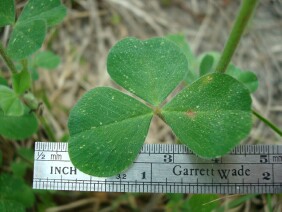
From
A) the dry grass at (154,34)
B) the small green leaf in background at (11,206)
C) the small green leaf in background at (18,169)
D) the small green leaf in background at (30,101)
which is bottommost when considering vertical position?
the small green leaf in background at (11,206)

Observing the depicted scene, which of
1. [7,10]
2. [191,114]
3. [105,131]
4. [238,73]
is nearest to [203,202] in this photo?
[191,114]

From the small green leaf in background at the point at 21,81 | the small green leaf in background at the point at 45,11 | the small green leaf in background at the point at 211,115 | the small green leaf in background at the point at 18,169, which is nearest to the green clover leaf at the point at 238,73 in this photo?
the small green leaf in background at the point at 211,115

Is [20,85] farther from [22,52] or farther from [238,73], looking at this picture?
[238,73]

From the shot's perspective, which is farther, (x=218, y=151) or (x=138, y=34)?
(x=138, y=34)

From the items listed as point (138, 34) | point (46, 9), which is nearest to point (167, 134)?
point (138, 34)

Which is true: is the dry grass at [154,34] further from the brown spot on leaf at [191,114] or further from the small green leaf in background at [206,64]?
the brown spot on leaf at [191,114]

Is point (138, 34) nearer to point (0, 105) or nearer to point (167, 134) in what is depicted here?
point (167, 134)
